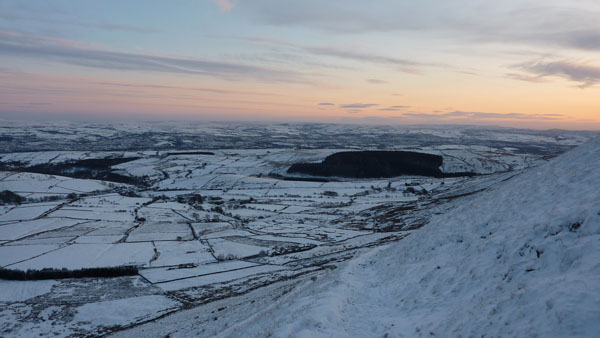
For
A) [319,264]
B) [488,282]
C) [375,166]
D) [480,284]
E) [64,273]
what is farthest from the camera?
[375,166]

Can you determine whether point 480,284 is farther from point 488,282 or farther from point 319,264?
point 319,264

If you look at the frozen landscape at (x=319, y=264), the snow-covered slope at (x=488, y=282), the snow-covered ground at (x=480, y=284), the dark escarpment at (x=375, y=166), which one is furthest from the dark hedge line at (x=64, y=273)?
the dark escarpment at (x=375, y=166)

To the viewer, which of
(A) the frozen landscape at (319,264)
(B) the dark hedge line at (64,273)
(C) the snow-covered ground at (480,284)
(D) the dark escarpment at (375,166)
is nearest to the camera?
(C) the snow-covered ground at (480,284)

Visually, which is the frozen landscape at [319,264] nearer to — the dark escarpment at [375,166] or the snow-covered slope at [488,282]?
the snow-covered slope at [488,282]

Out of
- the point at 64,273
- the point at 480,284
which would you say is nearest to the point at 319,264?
the point at 480,284

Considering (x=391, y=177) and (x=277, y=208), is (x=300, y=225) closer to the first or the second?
(x=277, y=208)

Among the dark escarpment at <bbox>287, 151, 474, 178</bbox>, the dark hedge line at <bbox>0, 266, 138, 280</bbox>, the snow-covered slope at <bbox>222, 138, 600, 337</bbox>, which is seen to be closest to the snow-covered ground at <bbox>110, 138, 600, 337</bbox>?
the snow-covered slope at <bbox>222, 138, 600, 337</bbox>

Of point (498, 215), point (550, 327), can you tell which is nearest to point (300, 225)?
point (498, 215)
